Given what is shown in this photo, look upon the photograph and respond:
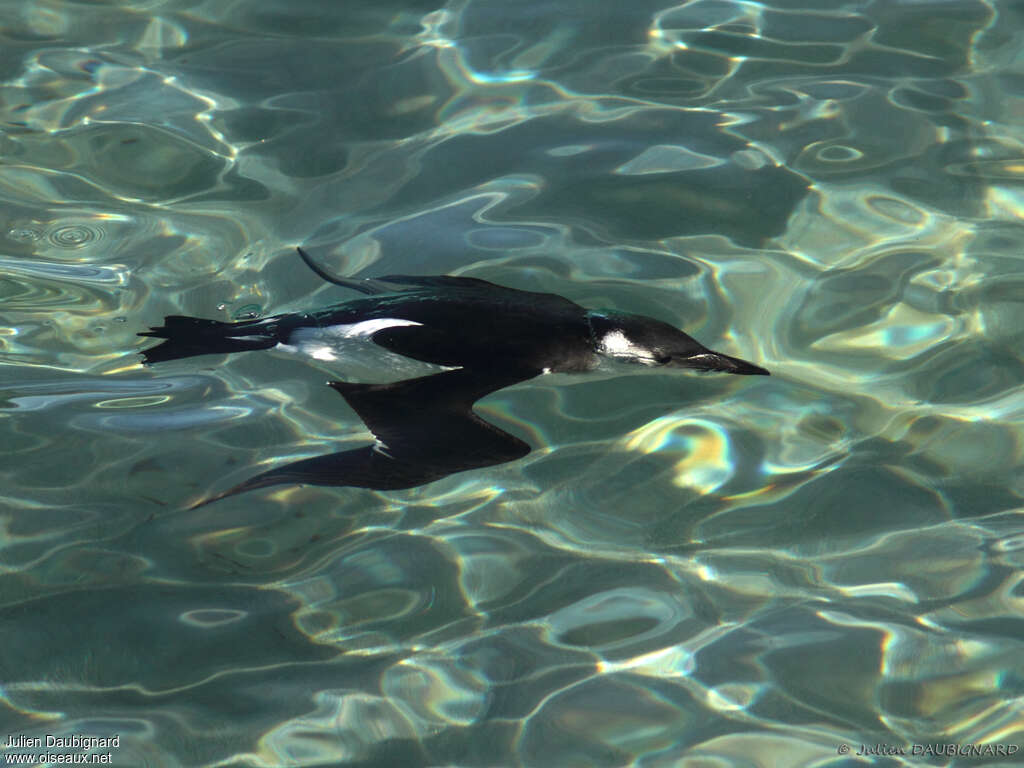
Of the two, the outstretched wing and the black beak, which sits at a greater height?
the black beak

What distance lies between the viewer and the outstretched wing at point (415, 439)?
3654 millimetres

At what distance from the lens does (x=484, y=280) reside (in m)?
4.70

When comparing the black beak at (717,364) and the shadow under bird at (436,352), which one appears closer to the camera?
the shadow under bird at (436,352)

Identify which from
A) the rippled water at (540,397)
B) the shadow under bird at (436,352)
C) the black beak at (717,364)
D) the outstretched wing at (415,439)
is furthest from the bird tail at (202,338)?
the black beak at (717,364)

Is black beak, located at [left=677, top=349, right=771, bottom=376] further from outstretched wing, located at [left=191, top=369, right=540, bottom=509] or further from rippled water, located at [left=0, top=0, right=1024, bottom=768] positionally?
outstretched wing, located at [left=191, top=369, right=540, bottom=509]

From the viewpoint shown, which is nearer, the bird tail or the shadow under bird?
the shadow under bird

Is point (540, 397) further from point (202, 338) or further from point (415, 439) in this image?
point (202, 338)

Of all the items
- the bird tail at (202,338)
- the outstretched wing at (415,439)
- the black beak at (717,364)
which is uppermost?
the bird tail at (202,338)

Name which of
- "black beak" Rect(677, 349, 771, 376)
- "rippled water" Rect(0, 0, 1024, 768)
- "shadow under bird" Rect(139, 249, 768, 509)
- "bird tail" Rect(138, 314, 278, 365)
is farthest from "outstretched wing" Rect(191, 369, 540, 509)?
"black beak" Rect(677, 349, 771, 376)

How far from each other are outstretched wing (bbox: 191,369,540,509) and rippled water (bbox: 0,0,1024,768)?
0.15m

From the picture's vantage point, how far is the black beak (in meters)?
4.07

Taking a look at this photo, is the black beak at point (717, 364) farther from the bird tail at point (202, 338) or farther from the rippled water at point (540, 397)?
the bird tail at point (202, 338)

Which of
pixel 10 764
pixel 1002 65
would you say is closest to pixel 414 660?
pixel 10 764

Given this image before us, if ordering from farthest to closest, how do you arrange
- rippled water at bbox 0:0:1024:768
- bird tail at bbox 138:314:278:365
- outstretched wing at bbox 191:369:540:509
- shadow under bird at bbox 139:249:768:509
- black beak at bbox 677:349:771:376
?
bird tail at bbox 138:314:278:365
black beak at bbox 677:349:771:376
shadow under bird at bbox 139:249:768:509
outstretched wing at bbox 191:369:540:509
rippled water at bbox 0:0:1024:768
